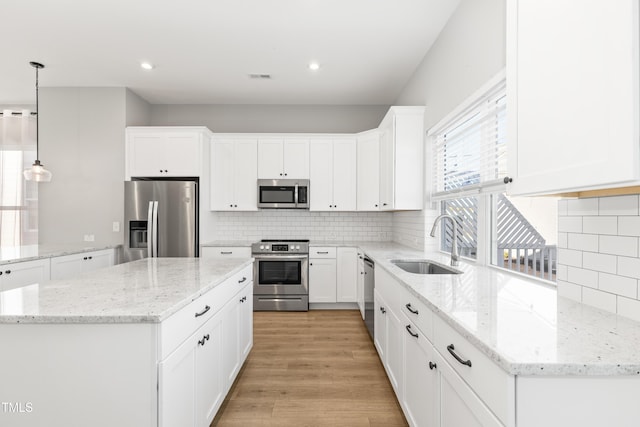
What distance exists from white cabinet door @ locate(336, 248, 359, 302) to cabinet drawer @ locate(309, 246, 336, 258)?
0.08 m

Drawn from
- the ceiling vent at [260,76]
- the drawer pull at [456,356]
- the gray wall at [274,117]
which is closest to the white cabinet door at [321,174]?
the gray wall at [274,117]

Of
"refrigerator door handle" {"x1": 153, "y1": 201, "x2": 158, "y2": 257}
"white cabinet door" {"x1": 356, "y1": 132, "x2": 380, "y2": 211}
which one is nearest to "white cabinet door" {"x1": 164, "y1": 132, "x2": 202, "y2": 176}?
"refrigerator door handle" {"x1": 153, "y1": 201, "x2": 158, "y2": 257}

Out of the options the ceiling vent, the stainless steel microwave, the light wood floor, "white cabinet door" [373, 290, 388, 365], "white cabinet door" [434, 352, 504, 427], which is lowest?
the light wood floor

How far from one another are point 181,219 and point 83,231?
141 cm

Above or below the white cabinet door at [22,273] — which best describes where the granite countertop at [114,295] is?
above

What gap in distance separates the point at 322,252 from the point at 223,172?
1.77m

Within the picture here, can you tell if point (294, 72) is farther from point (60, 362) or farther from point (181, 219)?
point (60, 362)

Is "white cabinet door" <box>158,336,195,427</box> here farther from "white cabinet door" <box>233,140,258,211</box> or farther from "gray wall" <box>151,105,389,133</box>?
"gray wall" <box>151,105,389,133</box>

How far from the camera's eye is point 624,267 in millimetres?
1245

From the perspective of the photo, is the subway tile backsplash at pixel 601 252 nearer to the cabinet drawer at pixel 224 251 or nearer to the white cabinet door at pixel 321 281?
the white cabinet door at pixel 321 281

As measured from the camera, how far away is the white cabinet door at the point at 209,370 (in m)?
1.70

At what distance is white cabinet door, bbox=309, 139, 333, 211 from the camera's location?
4703 millimetres

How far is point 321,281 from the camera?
4512 millimetres

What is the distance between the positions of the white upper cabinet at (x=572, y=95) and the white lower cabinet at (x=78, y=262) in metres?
3.53
